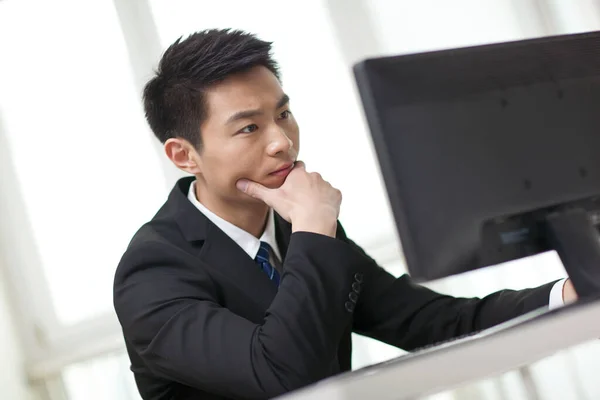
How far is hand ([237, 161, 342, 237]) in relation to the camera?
111 cm

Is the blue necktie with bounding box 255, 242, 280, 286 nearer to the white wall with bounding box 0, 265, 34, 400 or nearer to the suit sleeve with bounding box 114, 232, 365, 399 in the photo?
the suit sleeve with bounding box 114, 232, 365, 399

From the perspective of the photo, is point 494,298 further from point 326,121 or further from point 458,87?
point 326,121

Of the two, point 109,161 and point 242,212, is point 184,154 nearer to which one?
point 242,212

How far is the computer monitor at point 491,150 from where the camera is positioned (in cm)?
84

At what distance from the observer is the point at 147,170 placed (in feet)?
7.95

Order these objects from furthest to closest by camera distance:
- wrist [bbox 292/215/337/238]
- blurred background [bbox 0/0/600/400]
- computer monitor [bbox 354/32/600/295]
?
blurred background [bbox 0/0/600/400] → wrist [bbox 292/215/337/238] → computer monitor [bbox 354/32/600/295]

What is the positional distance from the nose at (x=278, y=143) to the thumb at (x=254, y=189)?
70 millimetres

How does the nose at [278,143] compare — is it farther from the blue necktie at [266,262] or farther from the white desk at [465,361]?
the white desk at [465,361]

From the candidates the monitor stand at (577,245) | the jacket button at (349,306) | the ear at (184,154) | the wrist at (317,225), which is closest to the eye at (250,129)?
the ear at (184,154)

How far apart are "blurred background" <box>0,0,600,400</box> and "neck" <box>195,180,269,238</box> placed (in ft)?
3.03

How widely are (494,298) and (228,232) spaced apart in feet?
1.78

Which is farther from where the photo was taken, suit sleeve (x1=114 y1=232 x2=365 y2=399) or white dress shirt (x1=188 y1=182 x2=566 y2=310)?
white dress shirt (x1=188 y1=182 x2=566 y2=310)

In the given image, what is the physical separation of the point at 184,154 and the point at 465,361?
0.91m

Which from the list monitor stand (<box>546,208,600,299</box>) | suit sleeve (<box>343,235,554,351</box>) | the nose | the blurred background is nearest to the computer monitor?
monitor stand (<box>546,208,600,299</box>)
